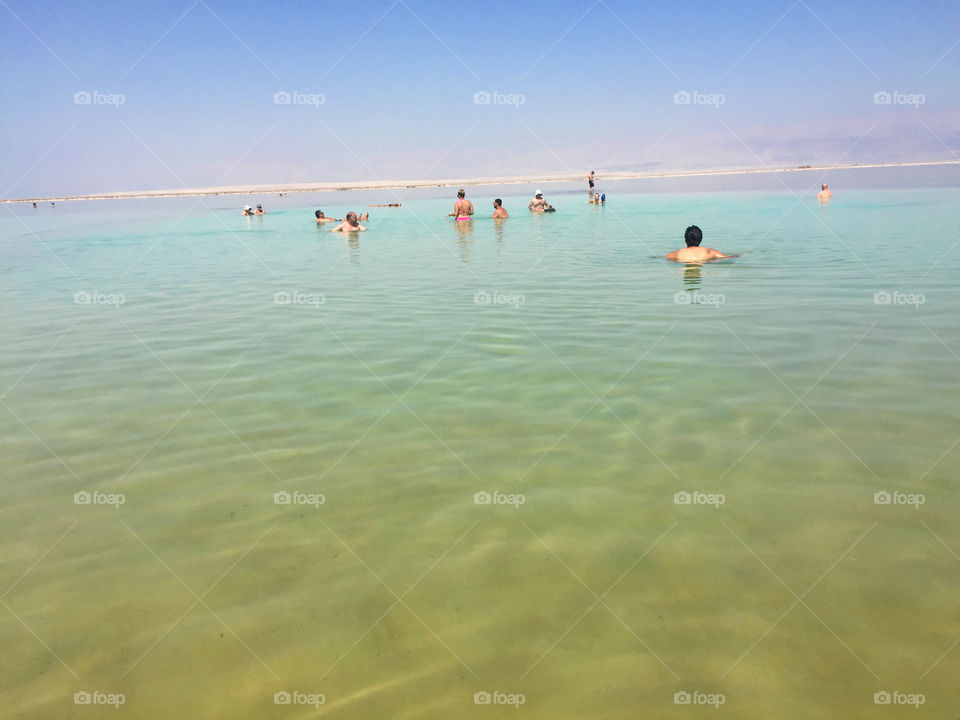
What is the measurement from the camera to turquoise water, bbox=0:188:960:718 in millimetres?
3043

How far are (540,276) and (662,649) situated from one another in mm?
11417

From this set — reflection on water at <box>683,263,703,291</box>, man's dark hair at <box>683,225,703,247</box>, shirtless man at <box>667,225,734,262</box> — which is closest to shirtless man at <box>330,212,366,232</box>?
shirtless man at <box>667,225,734,262</box>

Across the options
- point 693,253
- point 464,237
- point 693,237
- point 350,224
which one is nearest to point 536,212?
point 350,224

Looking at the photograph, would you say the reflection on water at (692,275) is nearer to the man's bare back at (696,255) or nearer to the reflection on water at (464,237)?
the man's bare back at (696,255)

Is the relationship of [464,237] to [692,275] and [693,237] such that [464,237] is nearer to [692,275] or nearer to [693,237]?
[693,237]

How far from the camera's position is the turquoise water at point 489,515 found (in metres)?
3.04

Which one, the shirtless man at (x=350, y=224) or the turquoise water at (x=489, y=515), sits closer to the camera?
the turquoise water at (x=489, y=515)

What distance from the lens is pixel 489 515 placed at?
437cm

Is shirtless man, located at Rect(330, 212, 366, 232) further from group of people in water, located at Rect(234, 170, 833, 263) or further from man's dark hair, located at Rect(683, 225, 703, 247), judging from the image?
man's dark hair, located at Rect(683, 225, 703, 247)

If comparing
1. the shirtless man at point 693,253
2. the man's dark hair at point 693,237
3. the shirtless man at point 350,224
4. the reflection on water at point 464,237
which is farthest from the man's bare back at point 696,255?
the shirtless man at point 350,224

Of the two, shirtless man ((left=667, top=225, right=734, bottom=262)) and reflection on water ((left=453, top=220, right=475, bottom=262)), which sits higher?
reflection on water ((left=453, top=220, right=475, bottom=262))

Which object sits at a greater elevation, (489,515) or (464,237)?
(464,237)

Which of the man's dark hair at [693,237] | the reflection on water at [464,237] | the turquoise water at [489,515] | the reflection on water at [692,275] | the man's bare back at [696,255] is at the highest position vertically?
the reflection on water at [464,237]

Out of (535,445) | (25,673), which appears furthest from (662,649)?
(25,673)
